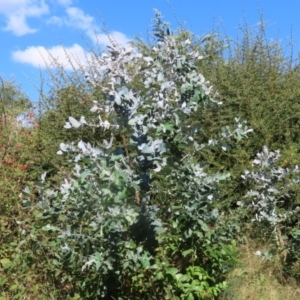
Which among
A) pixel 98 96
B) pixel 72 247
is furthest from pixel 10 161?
pixel 72 247

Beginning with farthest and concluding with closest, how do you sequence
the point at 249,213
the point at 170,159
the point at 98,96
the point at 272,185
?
the point at 98,96, the point at 249,213, the point at 272,185, the point at 170,159

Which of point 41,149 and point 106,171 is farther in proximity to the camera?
point 41,149

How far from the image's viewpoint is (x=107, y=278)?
4.12 metres

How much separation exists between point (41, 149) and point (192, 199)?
16.2 feet

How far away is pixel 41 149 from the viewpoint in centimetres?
868

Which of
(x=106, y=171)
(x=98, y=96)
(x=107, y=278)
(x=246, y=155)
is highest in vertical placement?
(x=98, y=96)

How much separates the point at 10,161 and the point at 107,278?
3654mm

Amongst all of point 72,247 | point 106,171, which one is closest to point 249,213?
point 72,247

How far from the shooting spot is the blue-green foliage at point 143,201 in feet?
12.4

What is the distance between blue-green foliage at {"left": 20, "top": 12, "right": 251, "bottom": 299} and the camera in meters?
3.79

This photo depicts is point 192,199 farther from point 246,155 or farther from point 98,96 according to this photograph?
point 98,96

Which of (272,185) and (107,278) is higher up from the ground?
(272,185)

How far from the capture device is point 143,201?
4016 millimetres

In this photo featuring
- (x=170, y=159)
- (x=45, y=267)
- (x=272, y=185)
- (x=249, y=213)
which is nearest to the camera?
(x=170, y=159)
